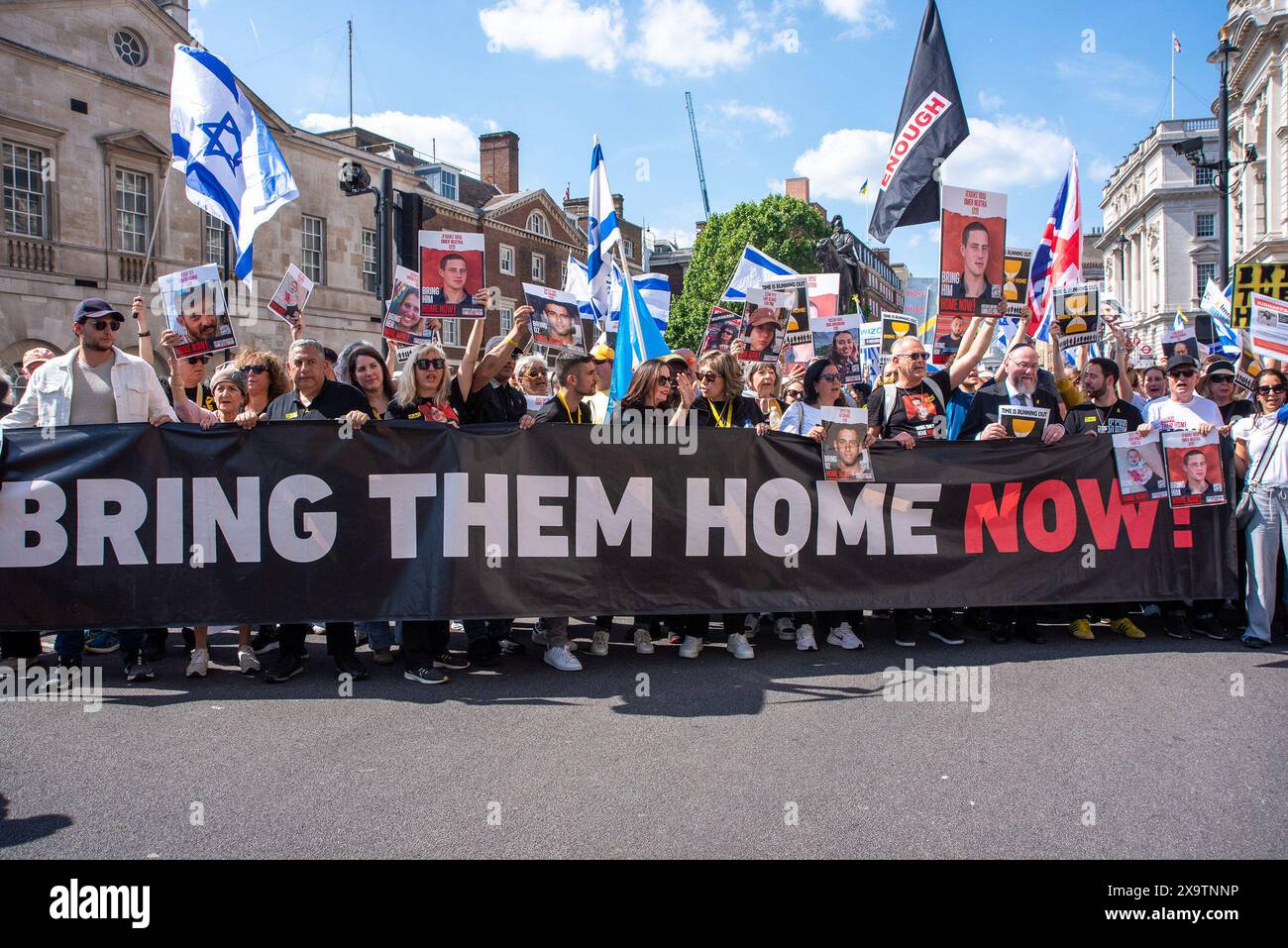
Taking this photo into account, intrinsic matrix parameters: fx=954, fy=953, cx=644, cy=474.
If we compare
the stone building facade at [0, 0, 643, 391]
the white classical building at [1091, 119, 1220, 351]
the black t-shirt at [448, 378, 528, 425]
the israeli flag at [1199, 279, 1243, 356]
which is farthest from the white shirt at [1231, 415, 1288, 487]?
the white classical building at [1091, 119, 1220, 351]

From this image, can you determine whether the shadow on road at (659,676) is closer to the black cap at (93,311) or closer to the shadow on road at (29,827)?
the shadow on road at (29,827)

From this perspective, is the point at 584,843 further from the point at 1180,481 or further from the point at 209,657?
the point at 1180,481

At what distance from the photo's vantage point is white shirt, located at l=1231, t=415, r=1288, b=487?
22.1 feet

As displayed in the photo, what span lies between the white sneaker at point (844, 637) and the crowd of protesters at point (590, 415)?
0.06ft

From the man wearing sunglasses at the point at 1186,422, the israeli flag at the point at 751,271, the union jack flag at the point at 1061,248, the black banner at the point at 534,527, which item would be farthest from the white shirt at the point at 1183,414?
the israeli flag at the point at 751,271

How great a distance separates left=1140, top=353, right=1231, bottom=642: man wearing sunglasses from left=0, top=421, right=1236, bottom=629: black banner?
9.9 inches

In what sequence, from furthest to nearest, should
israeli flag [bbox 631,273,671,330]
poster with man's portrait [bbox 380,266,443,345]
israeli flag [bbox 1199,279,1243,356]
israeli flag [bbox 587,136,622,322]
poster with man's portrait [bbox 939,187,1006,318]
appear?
israeli flag [bbox 631,273,671,330] → israeli flag [bbox 587,136,622,322] → israeli flag [bbox 1199,279,1243,356] → poster with man's portrait [bbox 380,266,443,345] → poster with man's portrait [bbox 939,187,1006,318]

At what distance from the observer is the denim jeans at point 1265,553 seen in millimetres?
6695

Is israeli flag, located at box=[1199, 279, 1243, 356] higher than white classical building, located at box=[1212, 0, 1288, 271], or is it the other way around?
white classical building, located at box=[1212, 0, 1288, 271]

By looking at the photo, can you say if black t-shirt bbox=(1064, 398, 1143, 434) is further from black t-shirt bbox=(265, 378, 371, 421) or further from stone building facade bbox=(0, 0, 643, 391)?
stone building facade bbox=(0, 0, 643, 391)

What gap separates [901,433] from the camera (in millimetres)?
6805

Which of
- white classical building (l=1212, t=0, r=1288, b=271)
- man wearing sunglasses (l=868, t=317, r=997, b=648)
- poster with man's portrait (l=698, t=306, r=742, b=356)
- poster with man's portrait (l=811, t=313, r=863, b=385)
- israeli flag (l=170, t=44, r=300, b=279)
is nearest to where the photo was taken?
man wearing sunglasses (l=868, t=317, r=997, b=648)

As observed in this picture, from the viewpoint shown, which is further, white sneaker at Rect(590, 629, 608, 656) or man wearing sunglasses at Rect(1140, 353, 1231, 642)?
man wearing sunglasses at Rect(1140, 353, 1231, 642)

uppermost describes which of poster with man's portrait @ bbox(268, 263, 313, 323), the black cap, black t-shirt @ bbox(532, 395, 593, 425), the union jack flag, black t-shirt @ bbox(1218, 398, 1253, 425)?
the union jack flag
